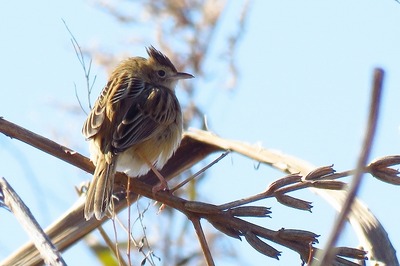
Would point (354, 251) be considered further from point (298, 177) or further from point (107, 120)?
point (107, 120)

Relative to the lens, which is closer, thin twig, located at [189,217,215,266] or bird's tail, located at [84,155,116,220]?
thin twig, located at [189,217,215,266]

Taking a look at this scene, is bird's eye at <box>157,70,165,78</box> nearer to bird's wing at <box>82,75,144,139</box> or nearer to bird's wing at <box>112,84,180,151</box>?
bird's wing at <box>82,75,144,139</box>

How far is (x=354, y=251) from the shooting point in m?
1.86

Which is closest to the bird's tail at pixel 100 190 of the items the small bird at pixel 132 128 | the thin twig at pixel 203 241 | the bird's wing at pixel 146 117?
the small bird at pixel 132 128

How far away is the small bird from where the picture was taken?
4023mm

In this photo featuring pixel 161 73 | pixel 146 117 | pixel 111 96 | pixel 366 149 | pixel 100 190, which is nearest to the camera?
pixel 366 149

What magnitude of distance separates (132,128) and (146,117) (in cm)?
28

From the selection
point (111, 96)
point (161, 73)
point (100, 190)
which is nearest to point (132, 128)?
point (111, 96)

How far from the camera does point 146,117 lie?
14.9ft

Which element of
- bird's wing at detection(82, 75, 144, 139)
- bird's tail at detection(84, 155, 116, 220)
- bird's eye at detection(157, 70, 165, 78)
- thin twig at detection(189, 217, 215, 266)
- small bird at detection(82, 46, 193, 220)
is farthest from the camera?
bird's eye at detection(157, 70, 165, 78)

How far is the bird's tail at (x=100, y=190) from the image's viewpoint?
A: 2850 mm

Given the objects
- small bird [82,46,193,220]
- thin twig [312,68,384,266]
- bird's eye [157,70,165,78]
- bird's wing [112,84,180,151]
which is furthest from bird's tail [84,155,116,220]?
thin twig [312,68,384,266]

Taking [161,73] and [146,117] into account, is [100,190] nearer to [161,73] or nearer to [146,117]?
[146,117]

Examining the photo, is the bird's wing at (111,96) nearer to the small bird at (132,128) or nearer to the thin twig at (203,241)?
the small bird at (132,128)
